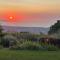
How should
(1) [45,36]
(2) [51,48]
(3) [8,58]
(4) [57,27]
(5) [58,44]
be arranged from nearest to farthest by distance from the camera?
1. (3) [8,58]
2. (2) [51,48]
3. (5) [58,44]
4. (1) [45,36]
5. (4) [57,27]

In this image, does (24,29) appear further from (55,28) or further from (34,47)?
(34,47)

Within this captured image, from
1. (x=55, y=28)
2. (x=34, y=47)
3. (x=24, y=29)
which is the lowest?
(x=34, y=47)

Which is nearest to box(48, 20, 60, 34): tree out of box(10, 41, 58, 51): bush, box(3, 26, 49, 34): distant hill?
box(3, 26, 49, 34): distant hill

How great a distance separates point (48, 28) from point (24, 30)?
114 inches

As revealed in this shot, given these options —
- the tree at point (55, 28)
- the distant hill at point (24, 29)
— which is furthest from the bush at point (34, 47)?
the tree at point (55, 28)

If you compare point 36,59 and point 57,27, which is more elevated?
point 57,27

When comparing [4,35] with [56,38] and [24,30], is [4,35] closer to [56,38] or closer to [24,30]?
[24,30]

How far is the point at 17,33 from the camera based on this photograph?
30.5 meters

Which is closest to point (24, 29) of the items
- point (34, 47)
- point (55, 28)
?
point (55, 28)

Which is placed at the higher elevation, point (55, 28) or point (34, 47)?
point (55, 28)

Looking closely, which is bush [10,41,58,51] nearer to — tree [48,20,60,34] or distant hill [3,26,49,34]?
distant hill [3,26,49,34]

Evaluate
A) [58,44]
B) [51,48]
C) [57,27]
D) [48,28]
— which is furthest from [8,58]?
[57,27]

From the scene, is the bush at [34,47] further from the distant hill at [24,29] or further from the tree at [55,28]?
the tree at [55,28]

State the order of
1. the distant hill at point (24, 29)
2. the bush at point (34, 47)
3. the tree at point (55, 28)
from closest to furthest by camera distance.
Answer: the bush at point (34, 47)
the distant hill at point (24, 29)
the tree at point (55, 28)
